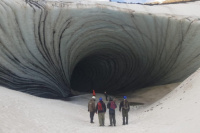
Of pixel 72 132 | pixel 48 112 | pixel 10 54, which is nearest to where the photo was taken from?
pixel 72 132

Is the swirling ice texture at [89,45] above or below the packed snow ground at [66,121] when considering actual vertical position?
above

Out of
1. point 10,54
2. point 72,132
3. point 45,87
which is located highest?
point 10,54

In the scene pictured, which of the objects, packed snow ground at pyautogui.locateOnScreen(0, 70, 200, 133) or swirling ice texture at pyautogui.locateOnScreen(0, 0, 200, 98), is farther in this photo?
swirling ice texture at pyautogui.locateOnScreen(0, 0, 200, 98)

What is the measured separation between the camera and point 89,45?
47.8 feet

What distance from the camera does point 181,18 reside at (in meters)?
14.1

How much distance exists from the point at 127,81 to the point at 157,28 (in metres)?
4.88

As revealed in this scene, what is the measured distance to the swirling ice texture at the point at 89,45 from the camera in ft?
36.1

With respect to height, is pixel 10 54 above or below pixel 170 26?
below

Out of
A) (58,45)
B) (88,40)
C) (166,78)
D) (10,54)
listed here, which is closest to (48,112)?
(10,54)

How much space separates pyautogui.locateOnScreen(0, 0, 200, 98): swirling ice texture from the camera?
433 inches

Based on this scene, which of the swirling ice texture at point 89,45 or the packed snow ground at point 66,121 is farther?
the swirling ice texture at point 89,45

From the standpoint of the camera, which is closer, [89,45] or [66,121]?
[66,121]

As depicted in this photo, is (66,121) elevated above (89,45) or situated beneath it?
situated beneath

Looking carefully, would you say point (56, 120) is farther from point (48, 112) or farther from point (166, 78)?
point (166, 78)
